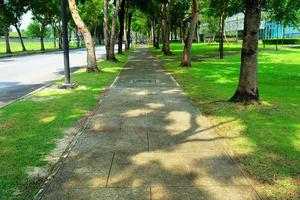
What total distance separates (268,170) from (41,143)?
4.01m

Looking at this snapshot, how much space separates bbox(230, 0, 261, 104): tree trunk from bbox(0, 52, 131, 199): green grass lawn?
4258mm

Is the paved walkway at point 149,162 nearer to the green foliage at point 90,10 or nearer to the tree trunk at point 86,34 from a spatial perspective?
the tree trunk at point 86,34

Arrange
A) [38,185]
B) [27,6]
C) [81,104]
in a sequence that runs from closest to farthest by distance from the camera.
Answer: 1. [38,185]
2. [81,104]
3. [27,6]

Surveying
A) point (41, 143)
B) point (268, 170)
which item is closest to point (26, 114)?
point (41, 143)

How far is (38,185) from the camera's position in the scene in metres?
5.32

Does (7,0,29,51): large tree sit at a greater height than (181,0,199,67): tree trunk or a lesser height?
greater

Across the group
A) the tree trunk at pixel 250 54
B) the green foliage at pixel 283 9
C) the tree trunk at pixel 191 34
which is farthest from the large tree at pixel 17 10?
the tree trunk at pixel 250 54

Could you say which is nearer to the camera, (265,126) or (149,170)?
(149,170)

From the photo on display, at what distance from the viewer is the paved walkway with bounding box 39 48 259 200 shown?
5.07 metres

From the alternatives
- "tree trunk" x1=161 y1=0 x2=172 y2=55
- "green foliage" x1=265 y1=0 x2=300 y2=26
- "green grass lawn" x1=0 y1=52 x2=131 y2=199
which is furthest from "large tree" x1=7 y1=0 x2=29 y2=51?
"green grass lawn" x1=0 y1=52 x2=131 y2=199

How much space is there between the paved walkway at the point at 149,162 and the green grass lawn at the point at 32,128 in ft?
1.62

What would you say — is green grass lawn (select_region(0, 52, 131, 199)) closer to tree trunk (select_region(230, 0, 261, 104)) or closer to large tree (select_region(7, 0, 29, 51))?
tree trunk (select_region(230, 0, 261, 104))

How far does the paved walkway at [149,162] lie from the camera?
16.6ft

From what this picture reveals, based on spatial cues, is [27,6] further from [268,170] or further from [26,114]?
[268,170]
